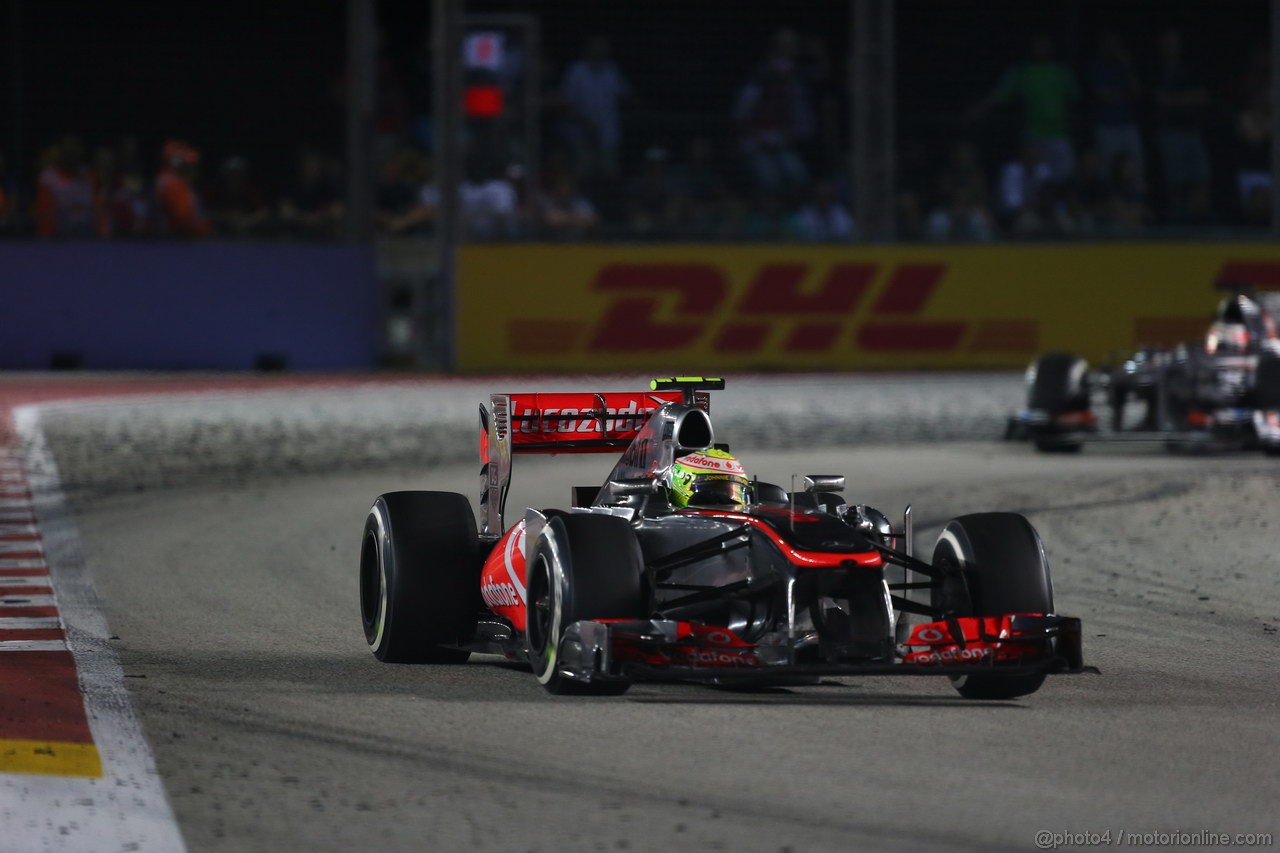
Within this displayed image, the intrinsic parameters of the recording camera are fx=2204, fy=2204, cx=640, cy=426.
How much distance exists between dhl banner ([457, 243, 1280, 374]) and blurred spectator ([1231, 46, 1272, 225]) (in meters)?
0.73

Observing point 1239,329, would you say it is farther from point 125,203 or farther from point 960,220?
point 125,203

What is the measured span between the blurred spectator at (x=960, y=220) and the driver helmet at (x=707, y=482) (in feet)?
56.7

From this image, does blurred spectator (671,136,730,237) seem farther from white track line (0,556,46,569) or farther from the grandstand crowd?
white track line (0,556,46,569)

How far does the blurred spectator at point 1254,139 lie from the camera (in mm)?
24016

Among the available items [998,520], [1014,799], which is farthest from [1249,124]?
[1014,799]

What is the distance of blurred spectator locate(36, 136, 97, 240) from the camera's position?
2275cm

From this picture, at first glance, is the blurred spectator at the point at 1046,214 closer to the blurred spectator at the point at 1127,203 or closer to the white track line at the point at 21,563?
the blurred spectator at the point at 1127,203

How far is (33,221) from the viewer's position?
896 inches

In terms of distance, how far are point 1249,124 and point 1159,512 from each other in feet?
44.9

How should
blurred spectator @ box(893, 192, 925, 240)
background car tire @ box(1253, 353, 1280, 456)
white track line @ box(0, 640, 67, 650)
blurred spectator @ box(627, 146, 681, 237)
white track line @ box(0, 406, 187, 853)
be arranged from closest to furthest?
white track line @ box(0, 406, 187, 853) → white track line @ box(0, 640, 67, 650) → background car tire @ box(1253, 353, 1280, 456) → blurred spectator @ box(627, 146, 681, 237) → blurred spectator @ box(893, 192, 925, 240)

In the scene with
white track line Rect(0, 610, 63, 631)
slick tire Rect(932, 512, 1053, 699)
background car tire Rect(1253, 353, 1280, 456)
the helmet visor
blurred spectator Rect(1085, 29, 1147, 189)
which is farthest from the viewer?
blurred spectator Rect(1085, 29, 1147, 189)

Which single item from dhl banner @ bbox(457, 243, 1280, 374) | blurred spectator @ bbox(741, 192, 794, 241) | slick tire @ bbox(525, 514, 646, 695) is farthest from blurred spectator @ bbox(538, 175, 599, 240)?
slick tire @ bbox(525, 514, 646, 695)

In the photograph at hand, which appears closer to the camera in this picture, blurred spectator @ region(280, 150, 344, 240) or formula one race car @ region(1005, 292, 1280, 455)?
formula one race car @ region(1005, 292, 1280, 455)

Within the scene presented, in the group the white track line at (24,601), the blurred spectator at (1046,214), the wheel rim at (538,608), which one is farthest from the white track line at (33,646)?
the blurred spectator at (1046,214)
